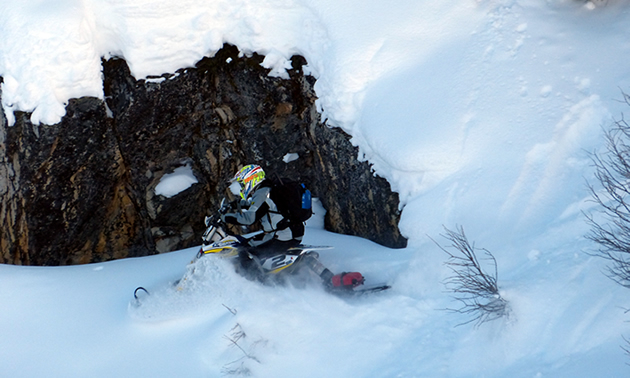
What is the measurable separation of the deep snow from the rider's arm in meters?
0.71

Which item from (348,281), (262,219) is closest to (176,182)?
(262,219)

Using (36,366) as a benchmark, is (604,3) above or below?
above

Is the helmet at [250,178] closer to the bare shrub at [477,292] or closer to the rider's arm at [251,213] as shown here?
the rider's arm at [251,213]

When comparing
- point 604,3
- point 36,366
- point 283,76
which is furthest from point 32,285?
point 604,3

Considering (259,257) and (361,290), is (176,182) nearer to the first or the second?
(259,257)

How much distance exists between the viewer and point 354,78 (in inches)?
310

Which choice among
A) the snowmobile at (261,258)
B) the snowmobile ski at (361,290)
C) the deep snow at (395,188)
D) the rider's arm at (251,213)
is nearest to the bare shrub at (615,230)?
the deep snow at (395,188)

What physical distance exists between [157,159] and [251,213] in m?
4.07

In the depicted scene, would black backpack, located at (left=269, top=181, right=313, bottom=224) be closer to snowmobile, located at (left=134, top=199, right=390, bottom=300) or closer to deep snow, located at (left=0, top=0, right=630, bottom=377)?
snowmobile, located at (left=134, top=199, right=390, bottom=300)

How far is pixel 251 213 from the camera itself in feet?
19.9

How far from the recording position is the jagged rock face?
8.09 m

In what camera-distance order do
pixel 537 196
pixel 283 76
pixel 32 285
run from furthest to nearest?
pixel 283 76, pixel 32 285, pixel 537 196

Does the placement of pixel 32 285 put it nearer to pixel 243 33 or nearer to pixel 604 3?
pixel 243 33

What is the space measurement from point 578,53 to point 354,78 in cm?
333
